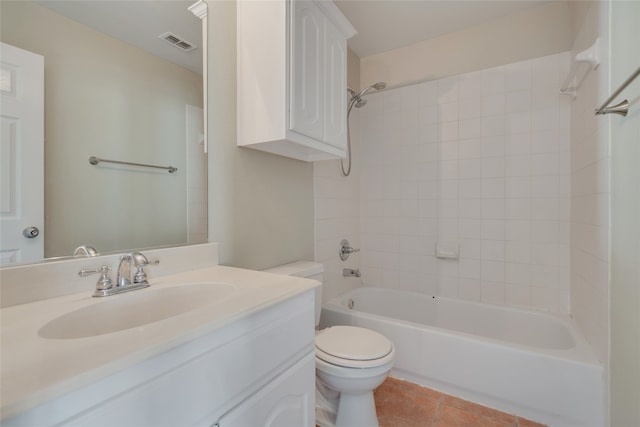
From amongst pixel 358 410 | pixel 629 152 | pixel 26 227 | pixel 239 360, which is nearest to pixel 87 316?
pixel 26 227

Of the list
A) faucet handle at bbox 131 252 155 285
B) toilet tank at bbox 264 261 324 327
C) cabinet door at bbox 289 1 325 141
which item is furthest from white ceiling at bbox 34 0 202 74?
toilet tank at bbox 264 261 324 327

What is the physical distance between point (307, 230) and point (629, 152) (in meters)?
1.53

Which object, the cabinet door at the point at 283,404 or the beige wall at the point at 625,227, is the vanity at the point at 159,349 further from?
the beige wall at the point at 625,227

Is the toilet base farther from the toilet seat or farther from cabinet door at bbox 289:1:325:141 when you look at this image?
cabinet door at bbox 289:1:325:141

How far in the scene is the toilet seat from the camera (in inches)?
47.5

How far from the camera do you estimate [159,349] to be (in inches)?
20.2

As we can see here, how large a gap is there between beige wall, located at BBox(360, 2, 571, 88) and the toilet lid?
6.63 ft

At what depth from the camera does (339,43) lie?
157cm

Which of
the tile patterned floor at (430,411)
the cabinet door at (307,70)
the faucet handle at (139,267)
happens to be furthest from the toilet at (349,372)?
the cabinet door at (307,70)

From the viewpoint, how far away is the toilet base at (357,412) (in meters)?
1.29

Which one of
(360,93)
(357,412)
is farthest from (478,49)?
(357,412)

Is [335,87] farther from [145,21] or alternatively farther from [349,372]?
[349,372]

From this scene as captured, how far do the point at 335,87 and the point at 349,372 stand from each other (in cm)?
143

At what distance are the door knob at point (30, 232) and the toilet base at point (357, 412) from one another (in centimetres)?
136
